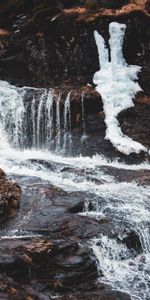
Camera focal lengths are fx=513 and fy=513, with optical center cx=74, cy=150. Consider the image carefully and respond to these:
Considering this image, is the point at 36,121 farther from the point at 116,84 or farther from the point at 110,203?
the point at 110,203

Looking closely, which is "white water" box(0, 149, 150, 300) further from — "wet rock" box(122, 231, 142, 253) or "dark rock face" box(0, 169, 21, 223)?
"dark rock face" box(0, 169, 21, 223)

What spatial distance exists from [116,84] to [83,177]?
5.76 meters

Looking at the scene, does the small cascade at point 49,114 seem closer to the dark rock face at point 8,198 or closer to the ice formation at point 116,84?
the ice formation at point 116,84

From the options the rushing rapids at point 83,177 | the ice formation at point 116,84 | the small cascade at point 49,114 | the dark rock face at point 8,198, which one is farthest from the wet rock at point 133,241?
the small cascade at point 49,114

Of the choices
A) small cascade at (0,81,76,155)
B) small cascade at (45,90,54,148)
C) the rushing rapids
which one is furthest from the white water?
small cascade at (45,90,54,148)

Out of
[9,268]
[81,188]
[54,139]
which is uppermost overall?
[9,268]

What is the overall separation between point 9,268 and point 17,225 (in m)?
1.91

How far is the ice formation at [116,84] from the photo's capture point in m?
17.1

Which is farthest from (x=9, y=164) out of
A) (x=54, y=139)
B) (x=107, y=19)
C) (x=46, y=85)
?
(x=107, y=19)

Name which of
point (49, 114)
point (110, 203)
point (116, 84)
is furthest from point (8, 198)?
point (116, 84)

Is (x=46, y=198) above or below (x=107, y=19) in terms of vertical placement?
below

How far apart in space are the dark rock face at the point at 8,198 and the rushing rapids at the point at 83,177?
0.65 feet

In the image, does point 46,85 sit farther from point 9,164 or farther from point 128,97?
point 9,164

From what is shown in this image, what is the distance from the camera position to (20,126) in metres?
18.2
